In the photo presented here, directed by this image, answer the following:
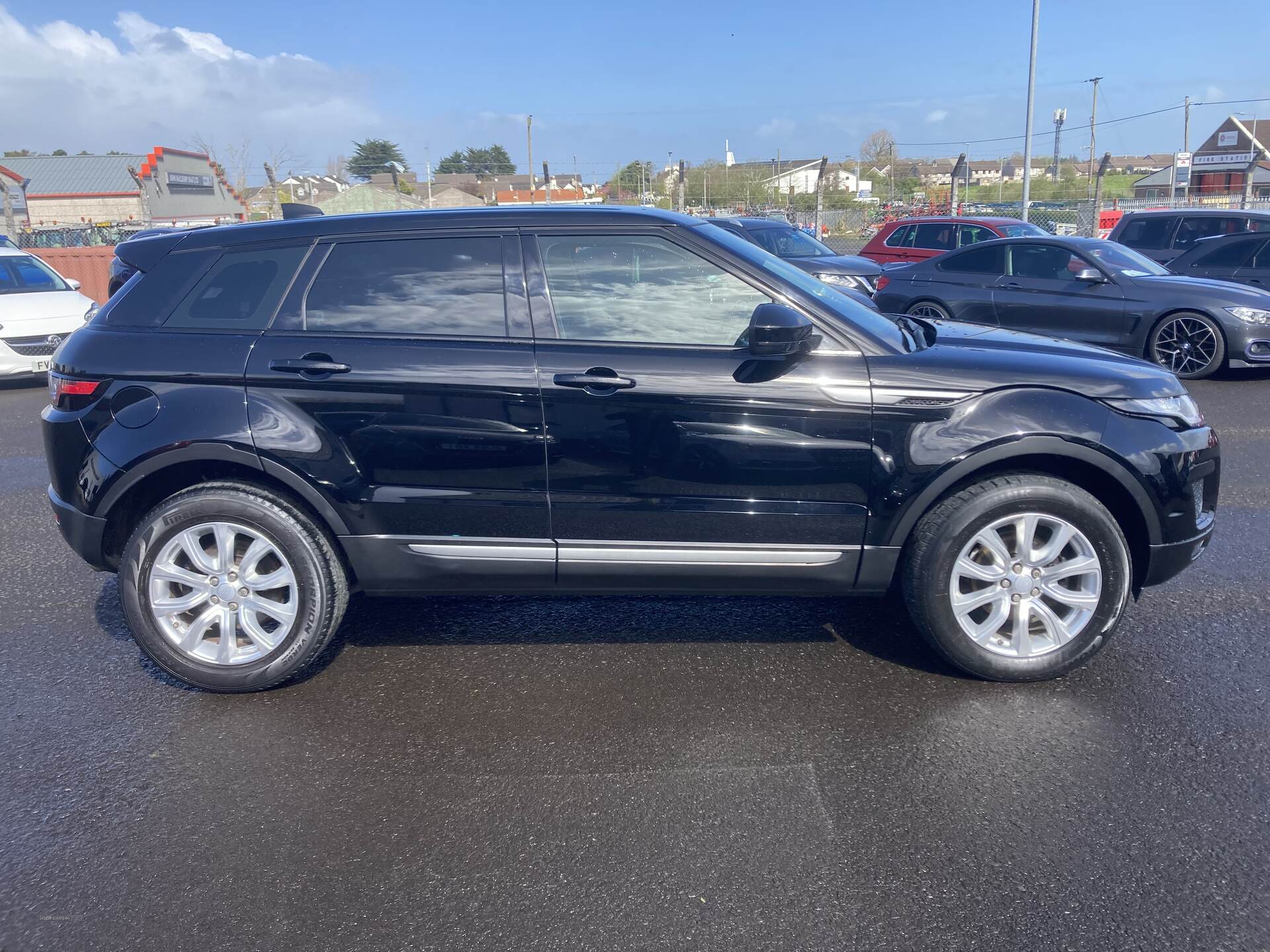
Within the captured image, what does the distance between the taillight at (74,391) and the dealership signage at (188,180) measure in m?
40.3

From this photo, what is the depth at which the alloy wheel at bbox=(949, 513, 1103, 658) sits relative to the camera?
360 cm

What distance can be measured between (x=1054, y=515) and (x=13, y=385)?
41.4 feet

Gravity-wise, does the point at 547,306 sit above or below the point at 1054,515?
above

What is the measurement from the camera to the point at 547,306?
368cm

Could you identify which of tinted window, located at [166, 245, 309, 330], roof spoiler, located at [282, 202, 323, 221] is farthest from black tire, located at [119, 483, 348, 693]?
roof spoiler, located at [282, 202, 323, 221]

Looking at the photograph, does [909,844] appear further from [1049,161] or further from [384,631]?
[1049,161]

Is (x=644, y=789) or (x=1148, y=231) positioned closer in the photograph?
(x=644, y=789)

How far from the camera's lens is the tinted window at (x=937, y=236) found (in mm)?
15234

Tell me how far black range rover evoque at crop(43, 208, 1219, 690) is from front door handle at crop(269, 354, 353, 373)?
12 mm

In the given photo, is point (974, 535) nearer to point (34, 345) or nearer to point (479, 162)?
point (34, 345)

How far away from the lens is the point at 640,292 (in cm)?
370

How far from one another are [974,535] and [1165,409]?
0.91 m

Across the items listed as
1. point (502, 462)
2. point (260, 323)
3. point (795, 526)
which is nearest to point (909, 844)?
point (795, 526)

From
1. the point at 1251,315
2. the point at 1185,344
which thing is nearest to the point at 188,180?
the point at 1185,344
